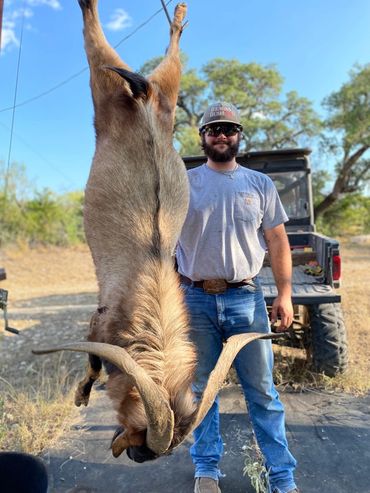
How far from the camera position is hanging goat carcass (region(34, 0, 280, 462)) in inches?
85.0

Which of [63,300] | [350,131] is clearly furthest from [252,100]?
[63,300]

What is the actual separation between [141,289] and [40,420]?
9.27 ft

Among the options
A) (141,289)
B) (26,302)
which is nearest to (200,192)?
(141,289)

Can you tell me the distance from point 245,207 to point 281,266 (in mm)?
534

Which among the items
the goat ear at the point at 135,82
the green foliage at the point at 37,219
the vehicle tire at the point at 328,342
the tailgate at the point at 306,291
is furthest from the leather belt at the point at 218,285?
the green foliage at the point at 37,219

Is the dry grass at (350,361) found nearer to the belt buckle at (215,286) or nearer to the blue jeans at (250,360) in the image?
the blue jeans at (250,360)

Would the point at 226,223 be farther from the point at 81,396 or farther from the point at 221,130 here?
the point at 81,396

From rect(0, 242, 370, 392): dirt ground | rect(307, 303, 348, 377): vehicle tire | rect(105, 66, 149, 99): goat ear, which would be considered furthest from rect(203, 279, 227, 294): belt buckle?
rect(0, 242, 370, 392): dirt ground

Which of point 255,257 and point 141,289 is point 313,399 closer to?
point 255,257

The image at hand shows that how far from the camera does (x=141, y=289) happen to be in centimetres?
231

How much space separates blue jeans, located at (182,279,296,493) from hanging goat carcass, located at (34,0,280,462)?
61cm

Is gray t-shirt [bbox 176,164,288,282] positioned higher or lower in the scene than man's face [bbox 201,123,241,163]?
lower

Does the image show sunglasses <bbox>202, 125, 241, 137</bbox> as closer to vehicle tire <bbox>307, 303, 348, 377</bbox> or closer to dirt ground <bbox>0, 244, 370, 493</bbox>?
dirt ground <bbox>0, 244, 370, 493</bbox>

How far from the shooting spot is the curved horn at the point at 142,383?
1.76 m
